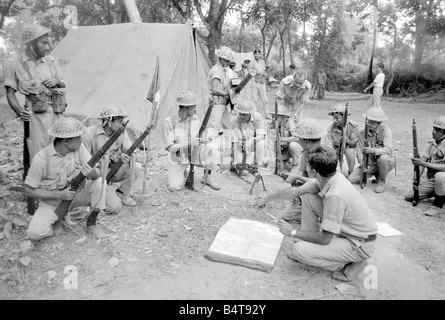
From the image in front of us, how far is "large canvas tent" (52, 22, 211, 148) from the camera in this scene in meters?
7.25

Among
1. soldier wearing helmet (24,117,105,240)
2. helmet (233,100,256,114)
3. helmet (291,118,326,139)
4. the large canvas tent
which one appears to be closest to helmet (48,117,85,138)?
soldier wearing helmet (24,117,105,240)

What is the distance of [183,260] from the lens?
10.9 ft

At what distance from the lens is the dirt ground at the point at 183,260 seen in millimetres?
2898

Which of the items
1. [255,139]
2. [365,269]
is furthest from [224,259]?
[255,139]

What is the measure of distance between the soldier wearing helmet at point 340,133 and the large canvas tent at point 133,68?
3.32 meters

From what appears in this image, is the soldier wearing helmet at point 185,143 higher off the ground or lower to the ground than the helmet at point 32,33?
lower

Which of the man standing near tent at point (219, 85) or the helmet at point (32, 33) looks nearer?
the helmet at point (32, 33)

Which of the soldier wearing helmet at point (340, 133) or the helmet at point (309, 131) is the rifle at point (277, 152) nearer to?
the soldier wearing helmet at point (340, 133)

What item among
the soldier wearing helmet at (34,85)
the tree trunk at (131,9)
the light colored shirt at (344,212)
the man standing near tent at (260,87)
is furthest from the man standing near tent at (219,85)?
the tree trunk at (131,9)

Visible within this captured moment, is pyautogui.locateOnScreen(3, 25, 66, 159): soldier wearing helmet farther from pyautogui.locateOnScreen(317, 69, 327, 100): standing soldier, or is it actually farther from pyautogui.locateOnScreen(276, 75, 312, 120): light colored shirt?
pyautogui.locateOnScreen(317, 69, 327, 100): standing soldier

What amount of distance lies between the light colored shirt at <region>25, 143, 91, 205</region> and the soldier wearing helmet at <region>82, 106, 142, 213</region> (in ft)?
1.06

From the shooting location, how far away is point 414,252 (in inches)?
144
